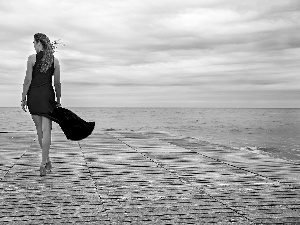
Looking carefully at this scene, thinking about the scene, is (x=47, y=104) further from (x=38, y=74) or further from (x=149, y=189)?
(x=149, y=189)

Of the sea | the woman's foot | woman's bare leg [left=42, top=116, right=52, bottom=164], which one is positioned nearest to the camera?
the woman's foot

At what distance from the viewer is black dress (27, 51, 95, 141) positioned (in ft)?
22.6

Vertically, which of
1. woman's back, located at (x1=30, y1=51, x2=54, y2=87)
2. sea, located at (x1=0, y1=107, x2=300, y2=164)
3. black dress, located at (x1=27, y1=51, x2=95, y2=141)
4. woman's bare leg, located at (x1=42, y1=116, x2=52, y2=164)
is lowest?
sea, located at (x1=0, y1=107, x2=300, y2=164)

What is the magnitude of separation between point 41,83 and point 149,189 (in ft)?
8.01

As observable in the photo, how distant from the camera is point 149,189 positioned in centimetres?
589

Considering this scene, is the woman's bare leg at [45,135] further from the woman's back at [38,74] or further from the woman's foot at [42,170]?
the woman's back at [38,74]

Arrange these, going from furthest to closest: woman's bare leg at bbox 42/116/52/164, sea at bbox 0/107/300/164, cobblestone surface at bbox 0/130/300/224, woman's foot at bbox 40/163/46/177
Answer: sea at bbox 0/107/300/164 → woman's bare leg at bbox 42/116/52/164 → woman's foot at bbox 40/163/46/177 → cobblestone surface at bbox 0/130/300/224

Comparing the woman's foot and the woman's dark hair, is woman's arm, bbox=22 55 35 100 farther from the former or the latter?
the woman's foot

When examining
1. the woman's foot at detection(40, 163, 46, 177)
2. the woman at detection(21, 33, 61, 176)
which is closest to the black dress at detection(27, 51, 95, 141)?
the woman at detection(21, 33, 61, 176)

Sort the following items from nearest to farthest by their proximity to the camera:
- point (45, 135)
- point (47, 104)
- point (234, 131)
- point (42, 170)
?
point (42, 170) → point (47, 104) → point (45, 135) → point (234, 131)

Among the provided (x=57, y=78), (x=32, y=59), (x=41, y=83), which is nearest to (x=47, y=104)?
(x=41, y=83)

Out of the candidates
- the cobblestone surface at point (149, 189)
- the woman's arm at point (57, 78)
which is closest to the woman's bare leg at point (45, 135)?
the cobblestone surface at point (149, 189)

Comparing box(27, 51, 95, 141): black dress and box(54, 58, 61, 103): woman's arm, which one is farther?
box(54, 58, 61, 103): woman's arm

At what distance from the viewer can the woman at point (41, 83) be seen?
6875 millimetres
